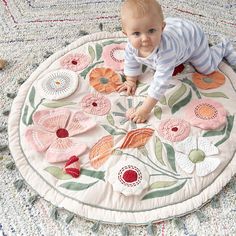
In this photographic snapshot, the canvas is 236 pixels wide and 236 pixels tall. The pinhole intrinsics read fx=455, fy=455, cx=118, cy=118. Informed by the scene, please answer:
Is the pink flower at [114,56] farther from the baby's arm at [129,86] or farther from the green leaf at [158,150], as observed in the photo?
the green leaf at [158,150]

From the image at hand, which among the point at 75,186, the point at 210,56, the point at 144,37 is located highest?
the point at 144,37

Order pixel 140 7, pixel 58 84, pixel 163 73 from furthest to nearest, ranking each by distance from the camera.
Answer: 1. pixel 58 84
2. pixel 163 73
3. pixel 140 7

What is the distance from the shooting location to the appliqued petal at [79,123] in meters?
0.98

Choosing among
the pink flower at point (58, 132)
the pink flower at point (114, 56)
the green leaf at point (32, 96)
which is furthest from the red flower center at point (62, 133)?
the pink flower at point (114, 56)

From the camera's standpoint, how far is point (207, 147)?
3.10ft

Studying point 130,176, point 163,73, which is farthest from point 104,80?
point 130,176

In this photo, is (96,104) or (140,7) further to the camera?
(96,104)

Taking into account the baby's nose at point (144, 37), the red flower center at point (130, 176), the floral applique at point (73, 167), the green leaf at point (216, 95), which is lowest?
the floral applique at point (73, 167)

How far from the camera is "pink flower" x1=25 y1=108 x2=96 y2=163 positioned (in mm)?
948

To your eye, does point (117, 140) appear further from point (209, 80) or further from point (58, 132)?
point (209, 80)

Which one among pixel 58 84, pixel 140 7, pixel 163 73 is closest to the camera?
pixel 140 7

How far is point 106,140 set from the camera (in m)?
0.96

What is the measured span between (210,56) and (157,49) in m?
0.18

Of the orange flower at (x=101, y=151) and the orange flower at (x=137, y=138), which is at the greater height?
the orange flower at (x=137, y=138)
